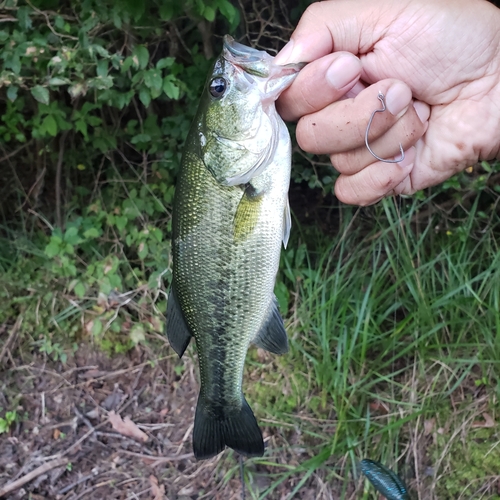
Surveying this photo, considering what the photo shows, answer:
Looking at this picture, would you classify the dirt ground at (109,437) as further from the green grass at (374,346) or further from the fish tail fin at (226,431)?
the fish tail fin at (226,431)

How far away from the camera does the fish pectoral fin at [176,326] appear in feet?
5.28

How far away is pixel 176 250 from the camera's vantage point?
1528mm

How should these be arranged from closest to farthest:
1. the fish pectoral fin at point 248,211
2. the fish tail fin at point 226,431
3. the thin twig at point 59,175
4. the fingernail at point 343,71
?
1. the fingernail at point 343,71
2. the fish pectoral fin at point 248,211
3. the fish tail fin at point 226,431
4. the thin twig at point 59,175

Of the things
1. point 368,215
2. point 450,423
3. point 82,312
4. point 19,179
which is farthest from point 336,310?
point 19,179

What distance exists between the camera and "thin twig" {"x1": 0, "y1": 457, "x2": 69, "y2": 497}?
2638mm

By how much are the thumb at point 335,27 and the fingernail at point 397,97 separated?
233 mm

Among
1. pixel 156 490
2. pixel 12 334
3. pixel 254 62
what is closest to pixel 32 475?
pixel 156 490

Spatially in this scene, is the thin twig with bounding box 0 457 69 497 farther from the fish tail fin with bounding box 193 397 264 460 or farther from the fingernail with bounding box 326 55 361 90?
the fingernail with bounding box 326 55 361 90

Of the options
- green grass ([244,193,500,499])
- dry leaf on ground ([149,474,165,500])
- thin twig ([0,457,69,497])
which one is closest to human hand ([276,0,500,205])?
green grass ([244,193,500,499])

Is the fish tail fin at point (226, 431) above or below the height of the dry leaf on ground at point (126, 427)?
above

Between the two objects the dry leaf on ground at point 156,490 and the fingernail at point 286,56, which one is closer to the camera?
the fingernail at point 286,56

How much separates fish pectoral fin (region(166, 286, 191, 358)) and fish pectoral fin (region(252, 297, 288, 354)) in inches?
10.0

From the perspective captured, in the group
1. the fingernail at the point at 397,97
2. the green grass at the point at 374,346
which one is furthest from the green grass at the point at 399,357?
the fingernail at the point at 397,97

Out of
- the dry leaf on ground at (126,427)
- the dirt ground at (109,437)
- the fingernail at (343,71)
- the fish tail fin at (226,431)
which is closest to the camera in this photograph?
the fingernail at (343,71)
